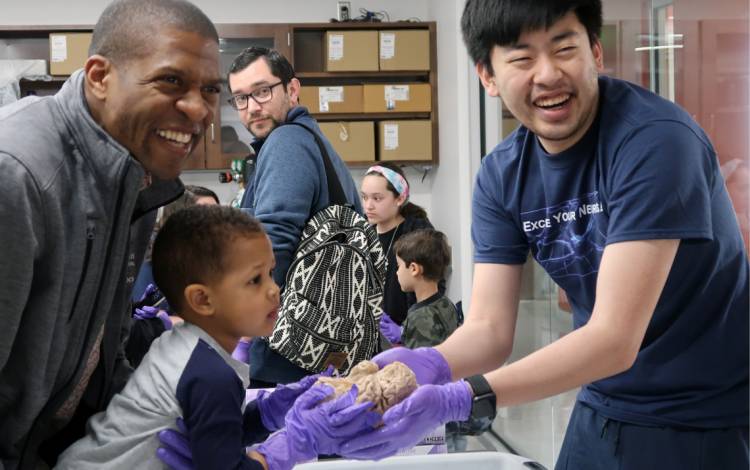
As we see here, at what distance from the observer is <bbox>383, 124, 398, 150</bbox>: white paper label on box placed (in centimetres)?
644

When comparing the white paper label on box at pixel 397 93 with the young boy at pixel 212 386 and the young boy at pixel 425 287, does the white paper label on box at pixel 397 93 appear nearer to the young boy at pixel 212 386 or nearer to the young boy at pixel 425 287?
the young boy at pixel 425 287

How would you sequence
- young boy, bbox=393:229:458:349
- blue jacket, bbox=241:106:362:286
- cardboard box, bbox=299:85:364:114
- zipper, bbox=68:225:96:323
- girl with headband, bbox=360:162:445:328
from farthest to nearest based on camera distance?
cardboard box, bbox=299:85:364:114, girl with headband, bbox=360:162:445:328, young boy, bbox=393:229:458:349, blue jacket, bbox=241:106:362:286, zipper, bbox=68:225:96:323

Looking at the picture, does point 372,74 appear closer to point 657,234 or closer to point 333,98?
point 333,98

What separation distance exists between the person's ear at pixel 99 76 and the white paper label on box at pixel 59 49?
5.30 m

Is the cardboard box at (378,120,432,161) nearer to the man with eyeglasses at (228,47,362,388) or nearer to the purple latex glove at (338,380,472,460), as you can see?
the man with eyeglasses at (228,47,362,388)

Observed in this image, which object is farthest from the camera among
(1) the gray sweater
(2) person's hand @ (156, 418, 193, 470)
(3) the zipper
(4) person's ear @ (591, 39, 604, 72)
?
(4) person's ear @ (591, 39, 604, 72)

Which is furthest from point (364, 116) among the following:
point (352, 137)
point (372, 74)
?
point (372, 74)

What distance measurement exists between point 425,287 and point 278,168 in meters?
1.55

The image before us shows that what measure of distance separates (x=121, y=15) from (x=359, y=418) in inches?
30.0

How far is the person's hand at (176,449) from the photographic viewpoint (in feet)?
4.67

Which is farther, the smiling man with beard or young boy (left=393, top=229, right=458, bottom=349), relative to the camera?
young boy (left=393, top=229, right=458, bottom=349)

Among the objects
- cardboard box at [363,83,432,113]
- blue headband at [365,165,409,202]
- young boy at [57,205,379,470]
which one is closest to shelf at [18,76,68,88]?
cardboard box at [363,83,432,113]

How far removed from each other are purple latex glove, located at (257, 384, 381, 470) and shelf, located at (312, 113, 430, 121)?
493 cm

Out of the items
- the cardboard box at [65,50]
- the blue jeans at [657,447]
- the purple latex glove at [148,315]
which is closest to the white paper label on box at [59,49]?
the cardboard box at [65,50]
